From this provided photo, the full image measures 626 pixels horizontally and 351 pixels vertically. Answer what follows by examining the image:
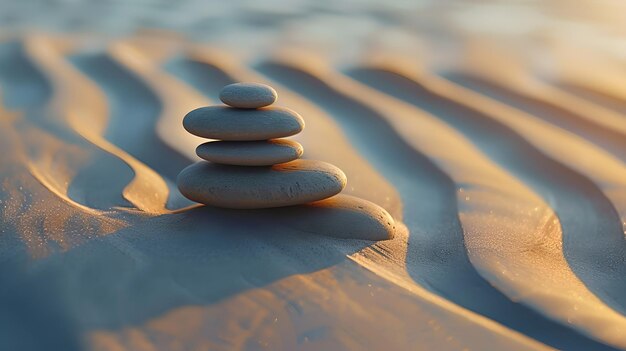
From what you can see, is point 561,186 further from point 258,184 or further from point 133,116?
point 133,116

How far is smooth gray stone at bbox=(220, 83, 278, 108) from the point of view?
7.33 feet

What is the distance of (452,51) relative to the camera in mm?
4570

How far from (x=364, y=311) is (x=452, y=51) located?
3064 mm

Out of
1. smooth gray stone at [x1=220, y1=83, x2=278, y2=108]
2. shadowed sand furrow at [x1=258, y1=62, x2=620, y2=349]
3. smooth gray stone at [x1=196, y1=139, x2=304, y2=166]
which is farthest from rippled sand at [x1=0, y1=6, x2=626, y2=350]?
smooth gray stone at [x1=220, y1=83, x2=278, y2=108]

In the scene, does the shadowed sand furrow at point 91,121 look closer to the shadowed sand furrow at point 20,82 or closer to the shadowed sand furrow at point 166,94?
the shadowed sand furrow at point 20,82

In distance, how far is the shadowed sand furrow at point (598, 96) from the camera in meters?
3.65

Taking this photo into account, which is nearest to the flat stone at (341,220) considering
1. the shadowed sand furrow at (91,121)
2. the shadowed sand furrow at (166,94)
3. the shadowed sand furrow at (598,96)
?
the shadowed sand furrow at (91,121)

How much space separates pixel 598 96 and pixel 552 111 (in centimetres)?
39

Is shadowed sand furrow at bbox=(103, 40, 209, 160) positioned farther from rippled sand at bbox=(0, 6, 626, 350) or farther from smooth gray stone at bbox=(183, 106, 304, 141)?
smooth gray stone at bbox=(183, 106, 304, 141)

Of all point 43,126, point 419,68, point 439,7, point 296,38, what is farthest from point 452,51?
point 43,126

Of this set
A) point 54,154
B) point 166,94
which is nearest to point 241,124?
point 54,154

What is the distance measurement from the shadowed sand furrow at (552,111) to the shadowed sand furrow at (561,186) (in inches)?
11.0

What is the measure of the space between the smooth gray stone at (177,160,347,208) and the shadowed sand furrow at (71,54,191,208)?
0.27m

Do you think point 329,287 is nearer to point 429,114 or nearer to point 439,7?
point 429,114
